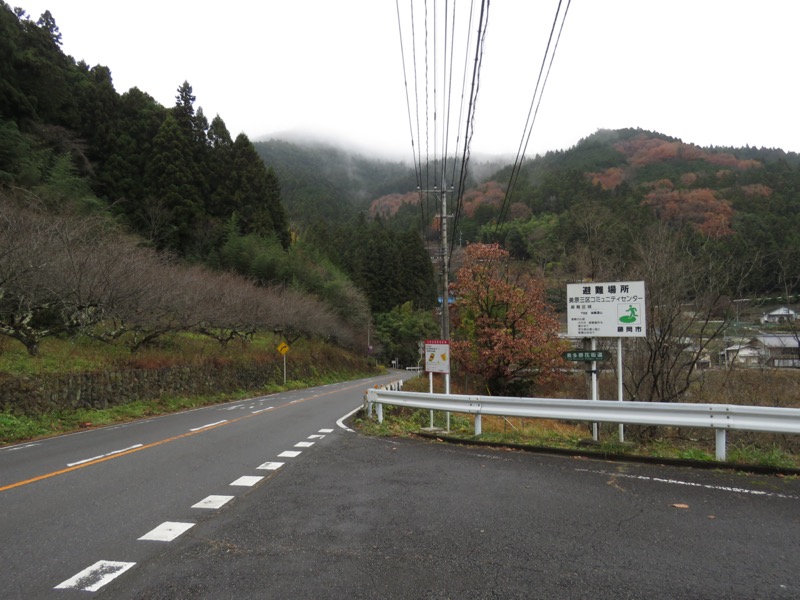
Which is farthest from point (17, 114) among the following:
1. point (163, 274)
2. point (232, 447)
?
point (232, 447)

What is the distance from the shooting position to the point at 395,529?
4.75 m

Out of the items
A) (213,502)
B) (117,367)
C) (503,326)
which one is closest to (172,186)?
(117,367)

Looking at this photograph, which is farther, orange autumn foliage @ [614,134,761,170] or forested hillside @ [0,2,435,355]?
orange autumn foliage @ [614,134,761,170]

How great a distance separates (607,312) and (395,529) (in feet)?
19.1

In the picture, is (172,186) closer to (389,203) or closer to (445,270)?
(445,270)

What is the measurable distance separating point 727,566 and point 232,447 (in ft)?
26.8

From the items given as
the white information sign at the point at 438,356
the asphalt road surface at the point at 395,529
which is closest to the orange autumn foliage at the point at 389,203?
the white information sign at the point at 438,356

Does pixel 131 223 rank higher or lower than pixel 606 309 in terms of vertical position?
higher

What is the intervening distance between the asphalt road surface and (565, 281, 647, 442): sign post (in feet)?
7.29

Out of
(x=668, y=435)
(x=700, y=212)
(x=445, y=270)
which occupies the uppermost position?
(x=700, y=212)

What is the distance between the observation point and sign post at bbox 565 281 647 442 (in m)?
8.70

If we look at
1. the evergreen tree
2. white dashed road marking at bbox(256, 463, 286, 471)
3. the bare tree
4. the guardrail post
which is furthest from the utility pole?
the evergreen tree

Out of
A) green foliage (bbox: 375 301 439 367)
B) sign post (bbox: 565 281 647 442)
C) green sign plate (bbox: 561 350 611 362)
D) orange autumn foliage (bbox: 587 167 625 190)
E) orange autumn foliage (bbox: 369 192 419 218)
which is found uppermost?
orange autumn foliage (bbox: 369 192 419 218)

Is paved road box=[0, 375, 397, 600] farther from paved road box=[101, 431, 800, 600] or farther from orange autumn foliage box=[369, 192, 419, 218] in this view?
orange autumn foliage box=[369, 192, 419, 218]
